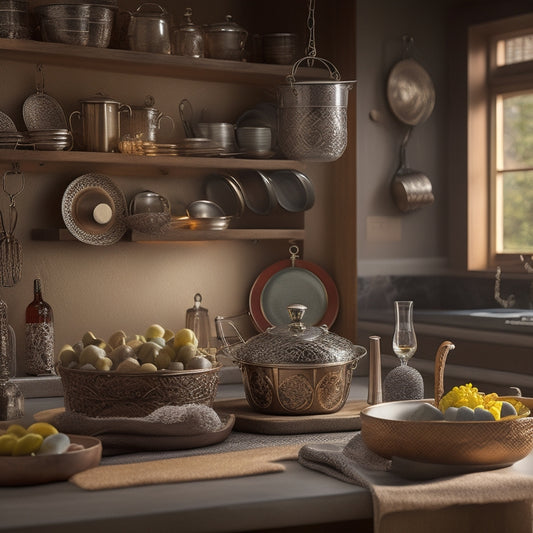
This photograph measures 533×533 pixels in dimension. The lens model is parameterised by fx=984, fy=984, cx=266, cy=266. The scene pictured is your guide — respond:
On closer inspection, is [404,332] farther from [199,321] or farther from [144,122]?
[144,122]

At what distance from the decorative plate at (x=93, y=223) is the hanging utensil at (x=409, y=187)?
1381mm

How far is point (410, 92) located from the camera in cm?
475

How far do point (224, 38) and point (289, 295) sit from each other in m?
1.16

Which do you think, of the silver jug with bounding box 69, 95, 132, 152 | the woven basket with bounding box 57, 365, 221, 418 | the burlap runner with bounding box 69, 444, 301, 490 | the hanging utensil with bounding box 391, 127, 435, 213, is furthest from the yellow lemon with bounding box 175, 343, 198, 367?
the hanging utensil with bounding box 391, 127, 435, 213

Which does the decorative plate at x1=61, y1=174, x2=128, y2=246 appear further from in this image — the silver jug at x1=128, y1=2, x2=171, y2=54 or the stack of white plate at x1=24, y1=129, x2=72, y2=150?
the silver jug at x1=128, y1=2, x2=171, y2=54

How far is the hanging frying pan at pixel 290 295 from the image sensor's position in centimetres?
441

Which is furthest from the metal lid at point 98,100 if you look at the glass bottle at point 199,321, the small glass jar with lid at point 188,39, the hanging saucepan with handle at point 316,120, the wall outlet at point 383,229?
the wall outlet at point 383,229

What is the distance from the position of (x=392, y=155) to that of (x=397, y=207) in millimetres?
252

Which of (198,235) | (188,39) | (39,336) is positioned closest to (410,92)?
(188,39)

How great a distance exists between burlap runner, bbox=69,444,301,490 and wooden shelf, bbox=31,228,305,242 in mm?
1913

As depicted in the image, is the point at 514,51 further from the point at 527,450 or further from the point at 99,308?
the point at 527,450

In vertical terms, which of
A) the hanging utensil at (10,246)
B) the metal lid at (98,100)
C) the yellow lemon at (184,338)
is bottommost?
the yellow lemon at (184,338)

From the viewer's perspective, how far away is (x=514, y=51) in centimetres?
480

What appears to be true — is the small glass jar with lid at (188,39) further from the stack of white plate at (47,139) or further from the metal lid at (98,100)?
the stack of white plate at (47,139)
